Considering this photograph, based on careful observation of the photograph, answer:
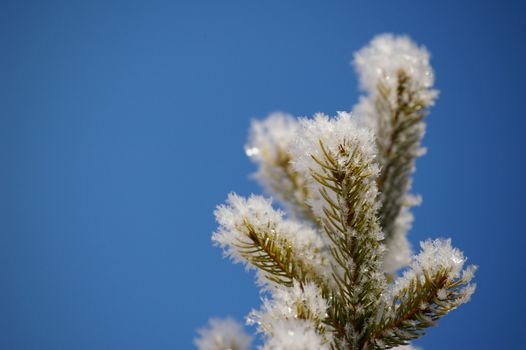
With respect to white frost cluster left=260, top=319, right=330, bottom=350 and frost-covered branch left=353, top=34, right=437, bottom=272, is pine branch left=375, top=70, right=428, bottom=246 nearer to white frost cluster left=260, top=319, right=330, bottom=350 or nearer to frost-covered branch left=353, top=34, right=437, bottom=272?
frost-covered branch left=353, top=34, right=437, bottom=272

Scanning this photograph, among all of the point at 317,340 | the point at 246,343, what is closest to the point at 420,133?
the point at 317,340

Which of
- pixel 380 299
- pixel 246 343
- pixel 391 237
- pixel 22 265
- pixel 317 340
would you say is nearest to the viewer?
pixel 317 340

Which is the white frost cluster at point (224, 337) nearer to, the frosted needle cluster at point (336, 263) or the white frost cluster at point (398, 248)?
the frosted needle cluster at point (336, 263)

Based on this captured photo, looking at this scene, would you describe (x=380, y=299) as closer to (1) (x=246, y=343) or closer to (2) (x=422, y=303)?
(2) (x=422, y=303)

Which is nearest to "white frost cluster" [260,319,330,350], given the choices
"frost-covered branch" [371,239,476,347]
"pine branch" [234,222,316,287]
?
"pine branch" [234,222,316,287]

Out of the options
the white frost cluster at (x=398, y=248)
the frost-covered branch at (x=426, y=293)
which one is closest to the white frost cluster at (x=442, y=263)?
the frost-covered branch at (x=426, y=293)

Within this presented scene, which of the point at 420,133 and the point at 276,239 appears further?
the point at 420,133

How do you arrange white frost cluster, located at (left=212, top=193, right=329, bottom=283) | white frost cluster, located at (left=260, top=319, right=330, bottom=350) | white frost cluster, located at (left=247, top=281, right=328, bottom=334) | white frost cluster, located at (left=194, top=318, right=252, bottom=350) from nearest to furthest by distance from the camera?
white frost cluster, located at (left=260, top=319, right=330, bottom=350)
white frost cluster, located at (left=247, top=281, right=328, bottom=334)
white frost cluster, located at (left=212, top=193, right=329, bottom=283)
white frost cluster, located at (left=194, top=318, right=252, bottom=350)
